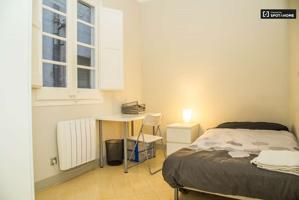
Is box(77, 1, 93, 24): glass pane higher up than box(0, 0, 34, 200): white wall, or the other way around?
box(77, 1, 93, 24): glass pane

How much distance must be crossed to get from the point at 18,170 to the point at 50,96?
110cm

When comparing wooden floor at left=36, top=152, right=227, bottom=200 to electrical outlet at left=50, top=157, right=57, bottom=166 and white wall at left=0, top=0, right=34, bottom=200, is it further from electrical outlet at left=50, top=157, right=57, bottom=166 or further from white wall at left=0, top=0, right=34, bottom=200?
white wall at left=0, top=0, right=34, bottom=200

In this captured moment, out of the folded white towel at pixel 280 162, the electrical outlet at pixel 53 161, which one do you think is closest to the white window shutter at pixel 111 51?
the electrical outlet at pixel 53 161

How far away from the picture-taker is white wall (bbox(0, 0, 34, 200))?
1.79m

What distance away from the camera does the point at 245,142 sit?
2617mm

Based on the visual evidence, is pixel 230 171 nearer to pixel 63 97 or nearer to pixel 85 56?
pixel 63 97

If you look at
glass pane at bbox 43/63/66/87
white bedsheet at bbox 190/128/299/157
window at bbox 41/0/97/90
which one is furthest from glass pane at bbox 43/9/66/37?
white bedsheet at bbox 190/128/299/157

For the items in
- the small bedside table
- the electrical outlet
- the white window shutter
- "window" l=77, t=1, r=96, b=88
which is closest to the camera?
the electrical outlet

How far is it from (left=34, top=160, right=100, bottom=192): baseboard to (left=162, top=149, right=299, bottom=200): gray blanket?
4.60 feet

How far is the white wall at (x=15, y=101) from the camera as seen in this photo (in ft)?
5.86

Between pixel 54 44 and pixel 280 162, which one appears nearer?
pixel 280 162

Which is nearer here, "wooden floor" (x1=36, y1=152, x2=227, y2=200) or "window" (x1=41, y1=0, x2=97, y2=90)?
"wooden floor" (x1=36, y1=152, x2=227, y2=200)

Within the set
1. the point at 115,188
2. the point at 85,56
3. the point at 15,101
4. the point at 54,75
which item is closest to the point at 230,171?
the point at 115,188

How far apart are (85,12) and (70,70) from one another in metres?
0.95
